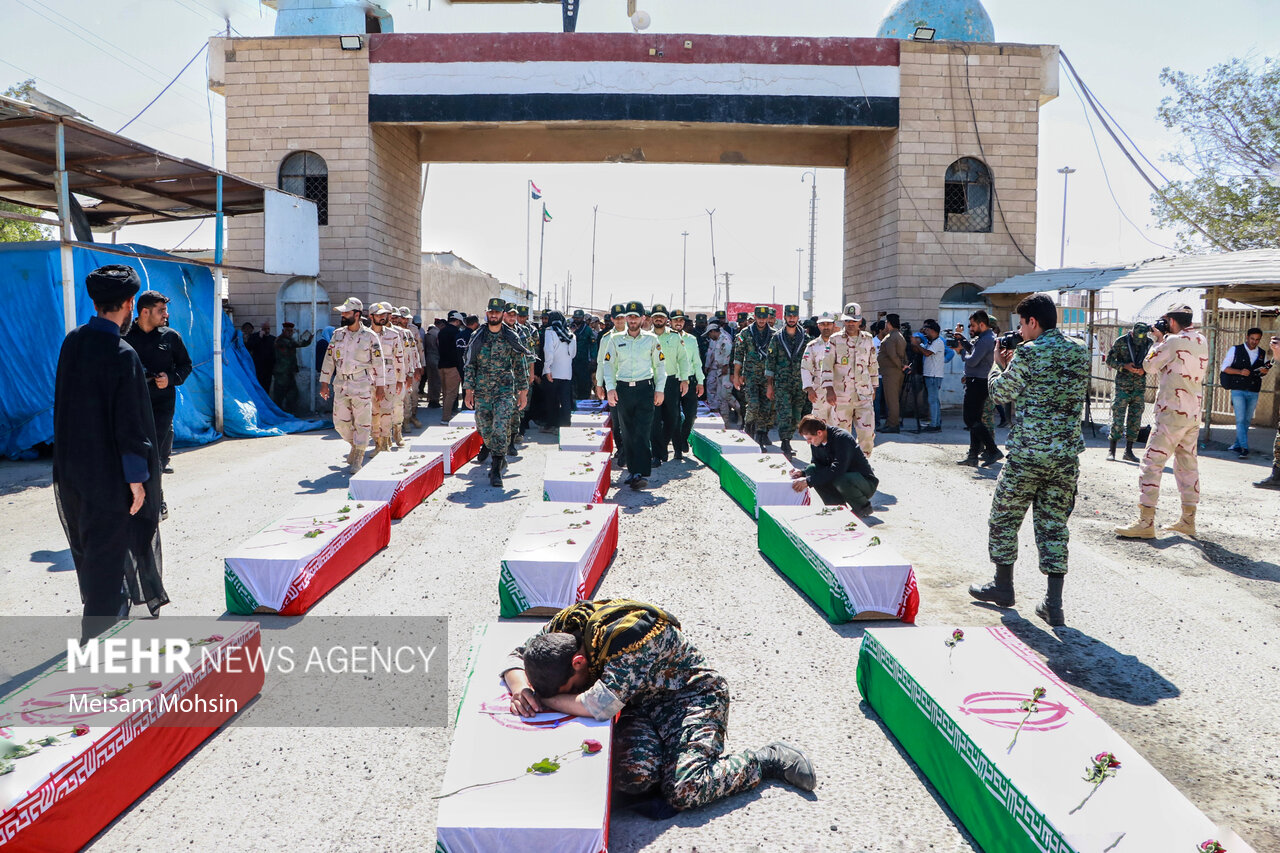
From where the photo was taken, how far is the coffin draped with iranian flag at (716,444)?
9930 mm

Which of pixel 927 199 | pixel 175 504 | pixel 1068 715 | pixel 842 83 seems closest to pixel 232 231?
pixel 175 504

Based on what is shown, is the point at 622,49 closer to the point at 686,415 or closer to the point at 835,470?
the point at 686,415

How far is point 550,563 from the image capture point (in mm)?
5176

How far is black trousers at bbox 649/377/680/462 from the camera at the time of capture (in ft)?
37.4

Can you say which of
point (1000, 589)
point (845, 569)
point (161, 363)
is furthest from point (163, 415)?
point (1000, 589)

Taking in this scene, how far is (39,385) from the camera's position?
→ 427 inches

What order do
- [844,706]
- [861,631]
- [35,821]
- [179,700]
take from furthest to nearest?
[861,631] < [844,706] < [179,700] < [35,821]

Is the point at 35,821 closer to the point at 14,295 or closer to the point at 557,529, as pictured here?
Result: the point at 557,529

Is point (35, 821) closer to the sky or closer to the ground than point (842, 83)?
closer to the ground

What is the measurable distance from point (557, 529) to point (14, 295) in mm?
9390

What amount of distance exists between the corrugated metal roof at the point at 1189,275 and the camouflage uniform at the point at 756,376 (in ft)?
20.2

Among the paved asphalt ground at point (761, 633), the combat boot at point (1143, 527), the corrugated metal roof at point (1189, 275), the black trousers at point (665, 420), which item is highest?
the corrugated metal roof at point (1189, 275)

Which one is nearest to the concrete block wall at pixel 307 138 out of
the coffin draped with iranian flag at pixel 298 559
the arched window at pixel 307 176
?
the arched window at pixel 307 176

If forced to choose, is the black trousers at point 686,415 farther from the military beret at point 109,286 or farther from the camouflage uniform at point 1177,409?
the military beret at point 109,286
